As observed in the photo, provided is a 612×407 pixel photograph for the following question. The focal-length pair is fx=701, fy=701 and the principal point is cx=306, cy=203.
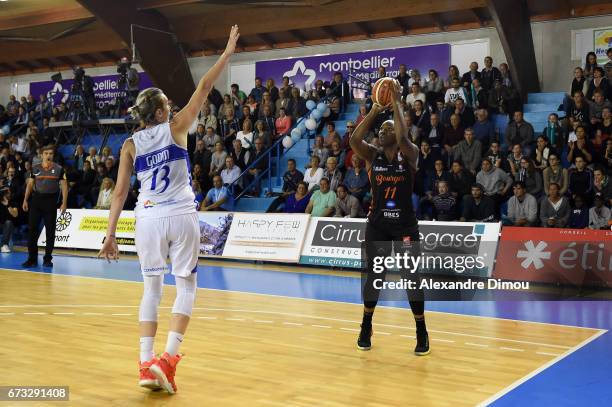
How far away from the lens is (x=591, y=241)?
1080 cm

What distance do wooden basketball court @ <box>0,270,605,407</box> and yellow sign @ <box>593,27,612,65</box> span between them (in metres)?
10.6

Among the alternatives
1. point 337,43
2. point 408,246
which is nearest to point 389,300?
point 408,246

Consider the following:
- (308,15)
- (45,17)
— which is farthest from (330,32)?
(45,17)

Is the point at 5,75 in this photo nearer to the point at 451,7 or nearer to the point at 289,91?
the point at 289,91

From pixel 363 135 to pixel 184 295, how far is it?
2278mm

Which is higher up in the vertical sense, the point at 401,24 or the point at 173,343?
the point at 401,24

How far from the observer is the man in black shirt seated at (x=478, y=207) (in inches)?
494

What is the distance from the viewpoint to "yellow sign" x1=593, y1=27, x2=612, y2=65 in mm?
16219

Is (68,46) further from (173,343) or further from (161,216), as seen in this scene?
(173,343)

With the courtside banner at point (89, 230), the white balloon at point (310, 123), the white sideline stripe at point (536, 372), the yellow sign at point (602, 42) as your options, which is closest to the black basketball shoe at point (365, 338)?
the white sideline stripe at point (536, 372)

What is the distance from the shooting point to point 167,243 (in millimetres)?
4969

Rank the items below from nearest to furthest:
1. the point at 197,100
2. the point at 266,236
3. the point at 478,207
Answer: the point at 197,100, the point at 478,207, the point at 266,236

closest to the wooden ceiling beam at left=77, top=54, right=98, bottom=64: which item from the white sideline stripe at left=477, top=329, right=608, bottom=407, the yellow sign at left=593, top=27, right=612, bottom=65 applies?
the yellow sign at left=593, top=27, right=612, bottom=65

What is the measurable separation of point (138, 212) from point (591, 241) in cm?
805
